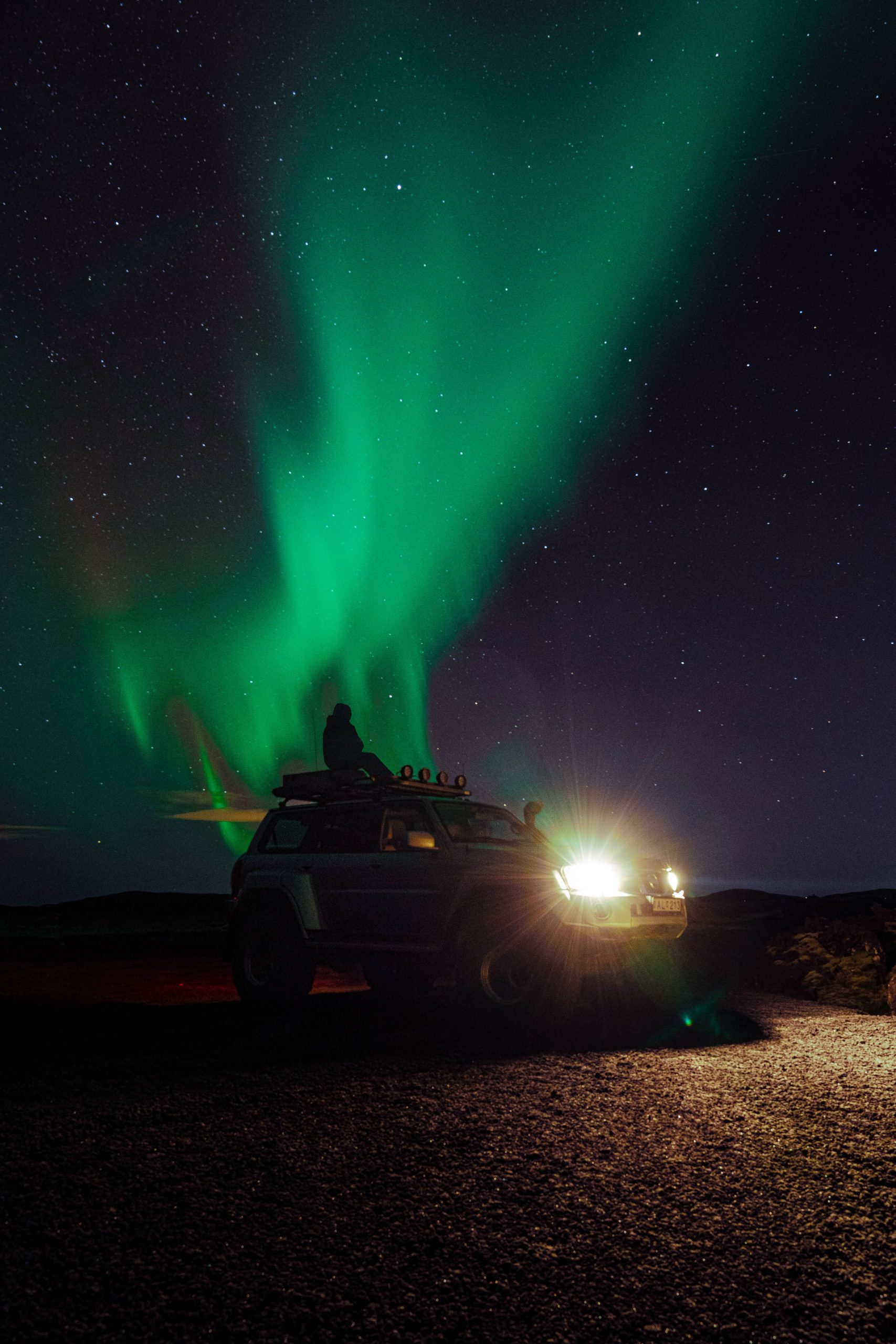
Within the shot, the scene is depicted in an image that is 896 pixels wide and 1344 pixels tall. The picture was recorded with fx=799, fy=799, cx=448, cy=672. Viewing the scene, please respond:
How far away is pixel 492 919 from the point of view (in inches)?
280

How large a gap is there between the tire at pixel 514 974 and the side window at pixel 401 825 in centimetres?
Result: 108

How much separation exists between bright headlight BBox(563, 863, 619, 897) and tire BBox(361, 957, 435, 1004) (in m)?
1.52

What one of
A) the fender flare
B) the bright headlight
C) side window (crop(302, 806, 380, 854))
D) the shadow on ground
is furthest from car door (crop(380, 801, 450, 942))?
the fender flare

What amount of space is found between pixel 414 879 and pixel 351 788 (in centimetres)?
128

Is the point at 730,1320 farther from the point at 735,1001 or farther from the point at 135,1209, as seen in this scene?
the point at 735,1001

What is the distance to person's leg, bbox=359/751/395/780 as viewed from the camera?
8961 mm

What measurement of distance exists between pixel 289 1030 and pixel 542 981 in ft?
7.38

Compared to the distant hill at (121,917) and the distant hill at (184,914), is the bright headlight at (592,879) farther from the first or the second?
the distant hill at (121,917)

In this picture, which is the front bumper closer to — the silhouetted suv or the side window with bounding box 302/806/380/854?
the silhouetted suv

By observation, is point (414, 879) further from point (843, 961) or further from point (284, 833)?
point (843, 961)

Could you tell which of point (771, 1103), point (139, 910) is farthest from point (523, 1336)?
point (139, 910)

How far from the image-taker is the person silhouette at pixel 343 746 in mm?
9680

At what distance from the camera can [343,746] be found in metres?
10.2

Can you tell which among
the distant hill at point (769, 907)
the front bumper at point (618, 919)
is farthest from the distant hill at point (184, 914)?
the front bumper at point (618, 919)
